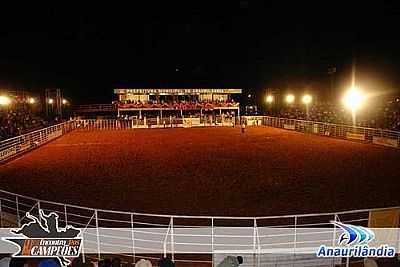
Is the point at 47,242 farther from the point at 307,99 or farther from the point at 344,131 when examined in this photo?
the point at 307,99

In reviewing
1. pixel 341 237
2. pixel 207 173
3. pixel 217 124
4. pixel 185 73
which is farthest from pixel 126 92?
pixel 341 237

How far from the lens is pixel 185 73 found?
57125mm

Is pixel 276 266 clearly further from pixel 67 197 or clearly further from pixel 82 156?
pixel 82 156

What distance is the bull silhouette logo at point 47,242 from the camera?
5512mm

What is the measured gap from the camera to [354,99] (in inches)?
1093

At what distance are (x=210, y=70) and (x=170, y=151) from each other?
128 ft

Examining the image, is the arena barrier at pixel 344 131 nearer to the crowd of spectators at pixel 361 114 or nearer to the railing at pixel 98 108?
the crowd of spectators at pixel 361 114

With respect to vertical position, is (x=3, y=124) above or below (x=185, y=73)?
below

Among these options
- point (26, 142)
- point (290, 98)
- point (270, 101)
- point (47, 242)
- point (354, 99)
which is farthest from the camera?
point (270, 101)

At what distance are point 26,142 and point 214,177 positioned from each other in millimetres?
12832

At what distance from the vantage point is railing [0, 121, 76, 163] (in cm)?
1805

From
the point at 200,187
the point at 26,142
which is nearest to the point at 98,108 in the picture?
the point at 26,142

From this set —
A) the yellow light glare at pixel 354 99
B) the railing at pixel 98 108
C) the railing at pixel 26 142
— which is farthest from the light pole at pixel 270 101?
the railing at pixel 26 142

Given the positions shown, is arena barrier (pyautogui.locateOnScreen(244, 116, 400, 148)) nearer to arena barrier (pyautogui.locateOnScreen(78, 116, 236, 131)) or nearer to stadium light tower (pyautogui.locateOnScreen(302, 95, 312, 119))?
stadium light tower (pyautogui.locateOnScreen(302, 95, 312, 119))
